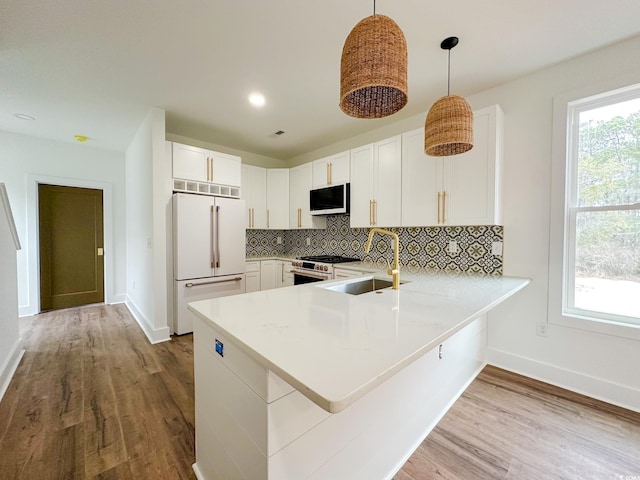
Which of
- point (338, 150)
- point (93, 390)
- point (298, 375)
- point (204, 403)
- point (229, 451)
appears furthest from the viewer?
point (338, 150)

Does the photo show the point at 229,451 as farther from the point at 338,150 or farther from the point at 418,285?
the point at 338,150

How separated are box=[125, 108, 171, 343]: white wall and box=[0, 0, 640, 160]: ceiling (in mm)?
387

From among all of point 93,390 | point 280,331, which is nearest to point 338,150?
point 280,331

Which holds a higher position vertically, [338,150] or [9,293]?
[338,150]

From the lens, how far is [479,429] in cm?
172

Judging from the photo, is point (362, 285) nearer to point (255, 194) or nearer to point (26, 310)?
point (255, 194)

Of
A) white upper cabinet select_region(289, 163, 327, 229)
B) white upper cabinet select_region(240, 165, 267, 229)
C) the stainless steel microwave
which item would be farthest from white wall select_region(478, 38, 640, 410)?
white upper cabinet select_region(240, 165, 267, 229)

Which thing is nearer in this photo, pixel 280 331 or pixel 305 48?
pixel 280 331

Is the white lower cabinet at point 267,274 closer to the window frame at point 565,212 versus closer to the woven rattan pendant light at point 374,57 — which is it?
the window frame at point 565,212

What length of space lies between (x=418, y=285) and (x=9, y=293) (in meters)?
3.68

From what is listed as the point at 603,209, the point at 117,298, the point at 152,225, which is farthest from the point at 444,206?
the point at 117,298

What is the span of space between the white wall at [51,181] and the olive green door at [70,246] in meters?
0.12

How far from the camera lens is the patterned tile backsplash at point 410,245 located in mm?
2619

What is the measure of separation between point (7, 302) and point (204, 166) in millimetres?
2292
